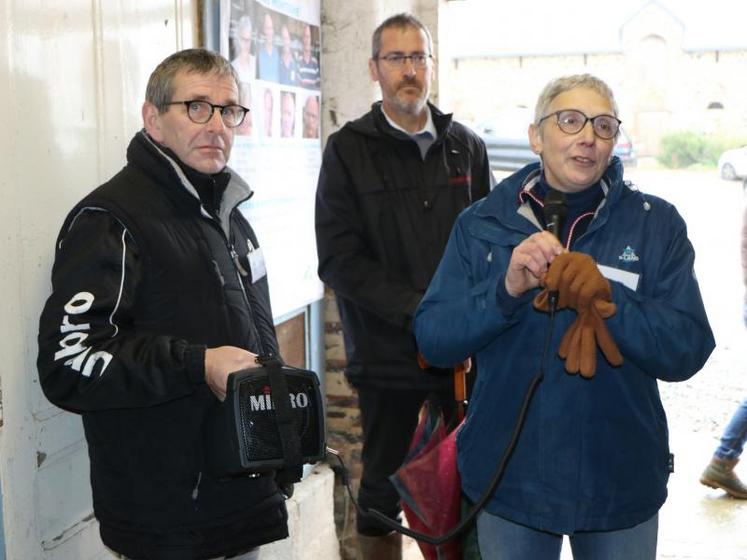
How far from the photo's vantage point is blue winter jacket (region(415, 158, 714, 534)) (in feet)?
5.98

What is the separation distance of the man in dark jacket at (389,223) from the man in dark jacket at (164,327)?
2.79 ft

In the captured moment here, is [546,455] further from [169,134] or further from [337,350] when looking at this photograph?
[337,350]

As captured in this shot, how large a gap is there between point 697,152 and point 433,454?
214 inches

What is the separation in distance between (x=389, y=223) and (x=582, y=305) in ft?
3.80

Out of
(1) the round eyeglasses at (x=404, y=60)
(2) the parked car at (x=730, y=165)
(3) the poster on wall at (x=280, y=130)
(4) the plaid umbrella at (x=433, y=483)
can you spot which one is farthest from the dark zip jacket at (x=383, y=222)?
(2) the parked car at (x=730, y=165)

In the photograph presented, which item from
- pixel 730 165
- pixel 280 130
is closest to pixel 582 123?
pixel 280 130

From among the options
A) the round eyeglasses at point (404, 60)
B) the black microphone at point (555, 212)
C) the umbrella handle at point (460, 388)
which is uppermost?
the round eyeglasses at point (404, 60)

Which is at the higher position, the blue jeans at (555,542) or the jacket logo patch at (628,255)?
the jacket logo patch at (628,255)

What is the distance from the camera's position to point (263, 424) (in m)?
1.67

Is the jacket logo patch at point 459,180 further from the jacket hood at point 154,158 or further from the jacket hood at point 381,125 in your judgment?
the jacket hood at point 154,158

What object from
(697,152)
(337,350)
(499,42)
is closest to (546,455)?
(337,350)

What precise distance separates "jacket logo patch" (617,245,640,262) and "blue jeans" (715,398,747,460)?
3031 millimetres

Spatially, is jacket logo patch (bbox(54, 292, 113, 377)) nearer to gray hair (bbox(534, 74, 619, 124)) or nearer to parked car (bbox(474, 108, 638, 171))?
gray hair (bbox(534, 74, 619, 124))

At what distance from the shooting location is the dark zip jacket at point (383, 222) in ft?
9.14
